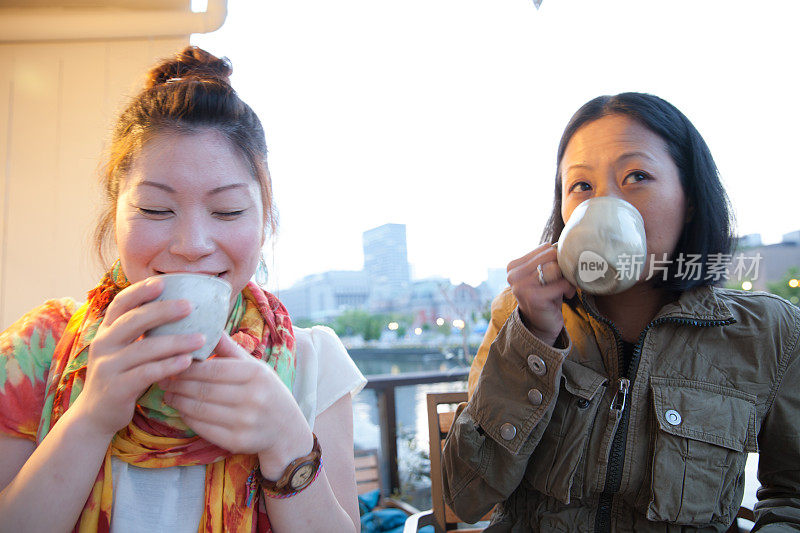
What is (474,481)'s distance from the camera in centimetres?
114

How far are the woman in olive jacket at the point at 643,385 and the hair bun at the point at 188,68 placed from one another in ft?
2.75

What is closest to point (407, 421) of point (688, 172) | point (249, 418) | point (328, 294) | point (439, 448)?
point (328, 294)

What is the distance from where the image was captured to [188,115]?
0.89 metres

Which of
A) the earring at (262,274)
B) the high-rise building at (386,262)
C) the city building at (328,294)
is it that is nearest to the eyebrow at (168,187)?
the earring at (262,274)

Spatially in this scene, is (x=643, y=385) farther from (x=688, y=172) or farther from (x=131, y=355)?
(x=131, y=355)

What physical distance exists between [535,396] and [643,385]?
0.25 m

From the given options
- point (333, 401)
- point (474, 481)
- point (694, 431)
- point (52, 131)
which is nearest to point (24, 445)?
point (333, 401)

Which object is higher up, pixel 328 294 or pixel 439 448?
pixel 328 294

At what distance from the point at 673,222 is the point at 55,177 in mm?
2175

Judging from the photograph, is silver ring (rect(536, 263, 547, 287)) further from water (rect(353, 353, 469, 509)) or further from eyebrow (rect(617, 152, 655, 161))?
water (rect(353, 353, 469, 509))

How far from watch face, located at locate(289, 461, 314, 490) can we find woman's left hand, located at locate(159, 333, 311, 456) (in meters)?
0.08

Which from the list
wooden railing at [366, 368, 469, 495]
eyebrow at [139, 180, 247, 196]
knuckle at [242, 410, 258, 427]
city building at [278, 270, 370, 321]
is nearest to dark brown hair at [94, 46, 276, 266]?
eyebrow at [139, 180, 247, 196]

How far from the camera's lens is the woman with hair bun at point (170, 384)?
0.71m

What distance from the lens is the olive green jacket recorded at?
3.32 ft
